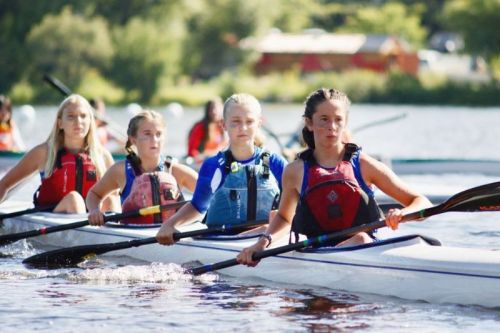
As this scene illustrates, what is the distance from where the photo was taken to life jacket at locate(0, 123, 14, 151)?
659 inches

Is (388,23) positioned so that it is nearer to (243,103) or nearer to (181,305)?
(243,103)

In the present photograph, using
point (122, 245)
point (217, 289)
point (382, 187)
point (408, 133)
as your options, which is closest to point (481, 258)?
point (382, 187)

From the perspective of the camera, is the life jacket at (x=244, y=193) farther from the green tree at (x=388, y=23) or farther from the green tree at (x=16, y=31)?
the green tree at (x=388, y=23)

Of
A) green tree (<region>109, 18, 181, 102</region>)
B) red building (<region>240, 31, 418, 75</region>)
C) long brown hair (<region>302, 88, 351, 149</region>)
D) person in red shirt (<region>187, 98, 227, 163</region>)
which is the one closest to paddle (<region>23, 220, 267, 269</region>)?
long brown hair (<region>302, 88, 351, 149</region>)

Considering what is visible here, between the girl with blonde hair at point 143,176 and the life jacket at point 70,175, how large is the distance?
0.77 meters

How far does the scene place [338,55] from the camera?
6756 cm

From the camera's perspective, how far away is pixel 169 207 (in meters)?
8.96

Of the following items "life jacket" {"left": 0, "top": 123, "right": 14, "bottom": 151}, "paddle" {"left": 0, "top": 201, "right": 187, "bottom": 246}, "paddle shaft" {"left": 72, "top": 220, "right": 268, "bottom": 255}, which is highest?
"life jacket" {"left": 0, "top": 123, "right": 14, "bottom": 151}

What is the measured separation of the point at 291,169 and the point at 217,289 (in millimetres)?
1120

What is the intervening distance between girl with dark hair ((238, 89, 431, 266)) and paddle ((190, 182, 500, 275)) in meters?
0.09

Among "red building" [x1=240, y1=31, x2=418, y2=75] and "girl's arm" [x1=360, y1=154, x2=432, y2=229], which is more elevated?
"red building" [x1=240, y1=31, x2=418, y2=75]

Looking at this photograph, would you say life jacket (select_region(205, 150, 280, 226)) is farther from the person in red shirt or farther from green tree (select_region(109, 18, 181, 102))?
green tree (select_region(109, 18, 181, 102))

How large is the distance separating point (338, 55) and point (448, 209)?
61.0 metres

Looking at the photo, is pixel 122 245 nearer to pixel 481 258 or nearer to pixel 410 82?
pixel 481 258
